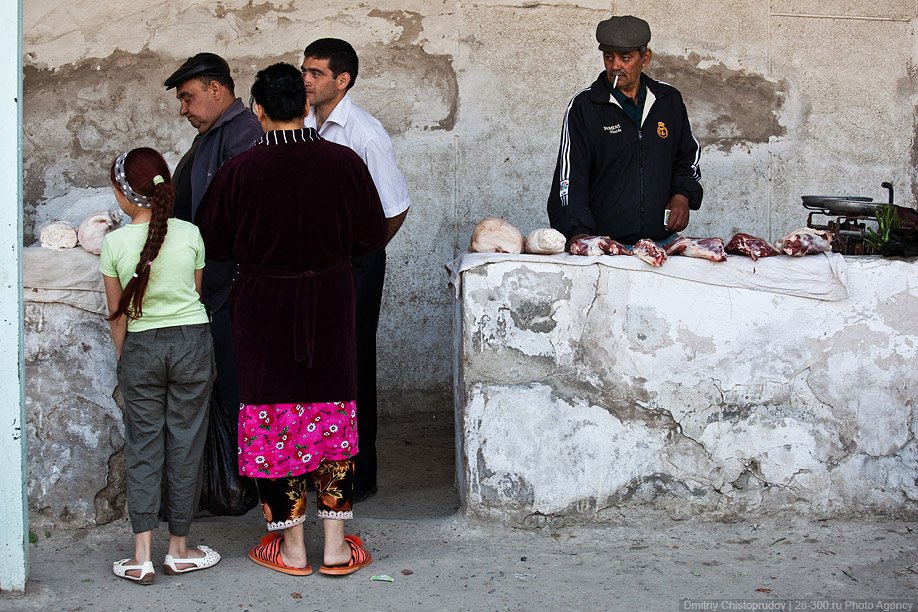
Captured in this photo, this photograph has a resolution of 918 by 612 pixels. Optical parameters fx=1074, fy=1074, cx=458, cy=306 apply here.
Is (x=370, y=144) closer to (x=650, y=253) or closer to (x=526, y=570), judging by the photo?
(x=650, y=253)

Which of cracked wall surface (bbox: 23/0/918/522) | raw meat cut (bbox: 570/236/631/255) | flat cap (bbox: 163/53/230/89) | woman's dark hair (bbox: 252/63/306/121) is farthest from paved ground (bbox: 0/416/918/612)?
cracked wall surface (bbox: 23/0/918/522)

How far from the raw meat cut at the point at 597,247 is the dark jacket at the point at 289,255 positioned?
94 cm

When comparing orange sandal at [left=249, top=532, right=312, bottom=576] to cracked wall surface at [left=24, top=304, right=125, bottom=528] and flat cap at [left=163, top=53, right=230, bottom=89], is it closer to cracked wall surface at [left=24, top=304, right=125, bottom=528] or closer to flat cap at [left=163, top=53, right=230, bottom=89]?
cracked wall surface at [left=24, top=304, right=125, bottom=528]

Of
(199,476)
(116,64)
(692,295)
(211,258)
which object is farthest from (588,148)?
(116,64)

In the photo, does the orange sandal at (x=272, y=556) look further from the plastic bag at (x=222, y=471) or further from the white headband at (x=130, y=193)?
the white headband at (x=130, y=193)

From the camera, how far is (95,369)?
4125mm

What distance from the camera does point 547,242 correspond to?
13.8ft

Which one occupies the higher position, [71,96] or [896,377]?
[71,96]

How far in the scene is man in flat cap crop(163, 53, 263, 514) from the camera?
14.2ft

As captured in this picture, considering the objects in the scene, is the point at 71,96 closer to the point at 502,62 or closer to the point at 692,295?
the point at 502,62

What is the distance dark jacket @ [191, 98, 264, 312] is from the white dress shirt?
345 millimetres

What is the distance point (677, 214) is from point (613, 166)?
35 cm

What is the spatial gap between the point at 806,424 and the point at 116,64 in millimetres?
4094

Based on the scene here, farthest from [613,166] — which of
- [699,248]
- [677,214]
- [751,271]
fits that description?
[751,271]
